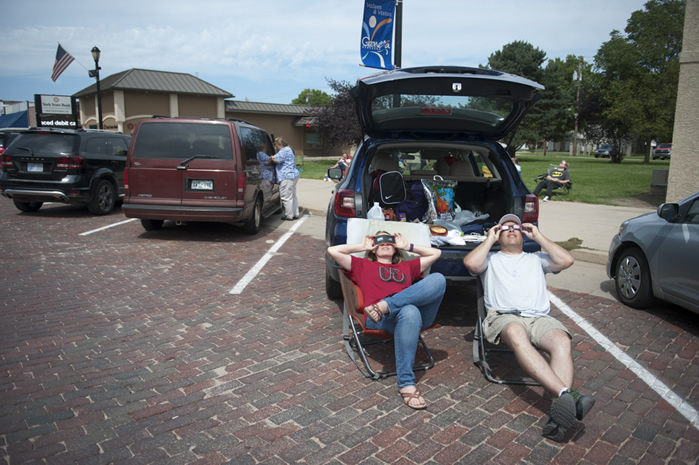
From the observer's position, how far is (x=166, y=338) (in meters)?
4.22

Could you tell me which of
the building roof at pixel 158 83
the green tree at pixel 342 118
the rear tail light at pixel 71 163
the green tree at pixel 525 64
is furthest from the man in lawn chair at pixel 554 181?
the building roof at pixel 158 83

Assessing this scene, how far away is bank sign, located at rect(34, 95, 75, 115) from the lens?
109 feet

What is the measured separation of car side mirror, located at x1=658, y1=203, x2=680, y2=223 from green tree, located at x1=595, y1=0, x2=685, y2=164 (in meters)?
31.4

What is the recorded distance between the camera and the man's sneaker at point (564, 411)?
8.94 feet

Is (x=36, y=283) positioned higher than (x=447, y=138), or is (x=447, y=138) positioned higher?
(x=447, y=138)

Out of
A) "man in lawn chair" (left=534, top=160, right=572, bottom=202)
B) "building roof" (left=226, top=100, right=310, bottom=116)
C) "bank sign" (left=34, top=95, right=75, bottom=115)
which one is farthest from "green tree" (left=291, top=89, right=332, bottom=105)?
"man in lawn chair" (left=534, top=160, right=572, bottom=202)

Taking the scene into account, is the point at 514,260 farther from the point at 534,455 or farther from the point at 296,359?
the point at 296,359

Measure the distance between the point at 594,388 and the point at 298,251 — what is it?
5.14 m

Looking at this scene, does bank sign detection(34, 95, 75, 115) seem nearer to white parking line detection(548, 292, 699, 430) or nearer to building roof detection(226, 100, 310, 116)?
building roof detection(226, 100, 310, 116)

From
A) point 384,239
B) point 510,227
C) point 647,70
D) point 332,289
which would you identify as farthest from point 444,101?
point 647,70

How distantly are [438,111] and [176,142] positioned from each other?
4992 mm

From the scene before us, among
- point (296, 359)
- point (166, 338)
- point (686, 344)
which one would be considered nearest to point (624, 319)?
point (686, 344)

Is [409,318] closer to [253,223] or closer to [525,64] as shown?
[253,223]

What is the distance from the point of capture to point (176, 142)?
814 centimetres
